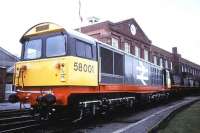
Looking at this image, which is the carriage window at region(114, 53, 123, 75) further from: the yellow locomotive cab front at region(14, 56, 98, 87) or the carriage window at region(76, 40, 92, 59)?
the carriage window at region(76, 40, 92, 59)

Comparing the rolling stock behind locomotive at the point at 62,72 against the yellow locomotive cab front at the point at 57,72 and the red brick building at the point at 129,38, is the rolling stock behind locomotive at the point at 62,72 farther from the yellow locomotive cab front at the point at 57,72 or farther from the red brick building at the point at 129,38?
the red brick building at the point at 129,38

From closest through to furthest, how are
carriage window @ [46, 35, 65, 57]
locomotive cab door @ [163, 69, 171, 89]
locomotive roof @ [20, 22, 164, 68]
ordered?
carriage window @ [46, 35, 65, 57] < locomotive roof @ [20, 22, 164, 68] < locomotive cab door @ [163, 69, 171, 89]

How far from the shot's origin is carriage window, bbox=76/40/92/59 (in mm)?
9916

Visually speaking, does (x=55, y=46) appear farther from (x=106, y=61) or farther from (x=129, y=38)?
(x=129, y=38)

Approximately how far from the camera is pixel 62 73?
901 centimetres

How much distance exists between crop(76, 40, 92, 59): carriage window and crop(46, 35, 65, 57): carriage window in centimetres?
59

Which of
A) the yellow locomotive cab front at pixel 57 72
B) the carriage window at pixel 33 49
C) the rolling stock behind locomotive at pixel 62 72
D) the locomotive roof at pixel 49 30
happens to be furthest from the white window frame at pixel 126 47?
the carriage window at pixel 33 49

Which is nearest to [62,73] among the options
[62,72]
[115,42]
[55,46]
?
[62,72]

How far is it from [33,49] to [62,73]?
6.62ft

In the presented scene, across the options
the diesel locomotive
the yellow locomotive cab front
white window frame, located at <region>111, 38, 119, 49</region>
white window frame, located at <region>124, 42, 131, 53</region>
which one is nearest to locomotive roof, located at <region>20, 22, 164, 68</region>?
the diesel locomotive

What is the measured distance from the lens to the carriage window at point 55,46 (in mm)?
9531

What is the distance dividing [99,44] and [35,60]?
109 inches

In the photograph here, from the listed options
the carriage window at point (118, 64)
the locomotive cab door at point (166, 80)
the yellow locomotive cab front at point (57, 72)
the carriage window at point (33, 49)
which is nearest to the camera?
the yellow locomotive cab front at point (57, 72)

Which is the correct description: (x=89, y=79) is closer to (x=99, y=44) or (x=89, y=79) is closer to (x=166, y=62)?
(x=99, y=44)
